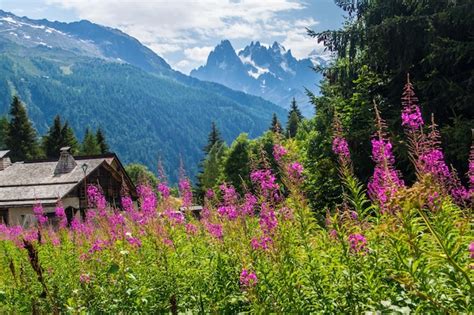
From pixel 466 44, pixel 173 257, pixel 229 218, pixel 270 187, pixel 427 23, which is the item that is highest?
pixel 427 23

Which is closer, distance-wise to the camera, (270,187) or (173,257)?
(270,187)

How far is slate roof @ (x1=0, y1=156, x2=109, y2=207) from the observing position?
3972 cm

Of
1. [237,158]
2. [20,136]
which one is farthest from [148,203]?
[20,136]

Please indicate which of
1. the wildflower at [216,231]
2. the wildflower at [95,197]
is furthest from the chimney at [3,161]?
the wildflower at [216,231]

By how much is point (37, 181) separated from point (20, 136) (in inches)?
1146

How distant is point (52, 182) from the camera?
42.2 meters

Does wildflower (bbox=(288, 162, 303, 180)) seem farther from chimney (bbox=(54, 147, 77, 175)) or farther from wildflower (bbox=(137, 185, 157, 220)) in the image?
chimney (bbox=(54, 147, 77, 175))

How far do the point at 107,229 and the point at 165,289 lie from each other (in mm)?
1496

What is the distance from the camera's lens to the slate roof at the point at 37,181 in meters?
39.7

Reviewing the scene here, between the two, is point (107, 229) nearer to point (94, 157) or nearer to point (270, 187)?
point (270, 187)

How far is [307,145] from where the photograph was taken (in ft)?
65.6

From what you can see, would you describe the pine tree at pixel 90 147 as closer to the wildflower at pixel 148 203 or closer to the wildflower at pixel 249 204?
the wildflower at pixel 148 203

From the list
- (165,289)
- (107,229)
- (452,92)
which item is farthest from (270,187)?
(452,92)

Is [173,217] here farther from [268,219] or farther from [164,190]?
[268,219]
